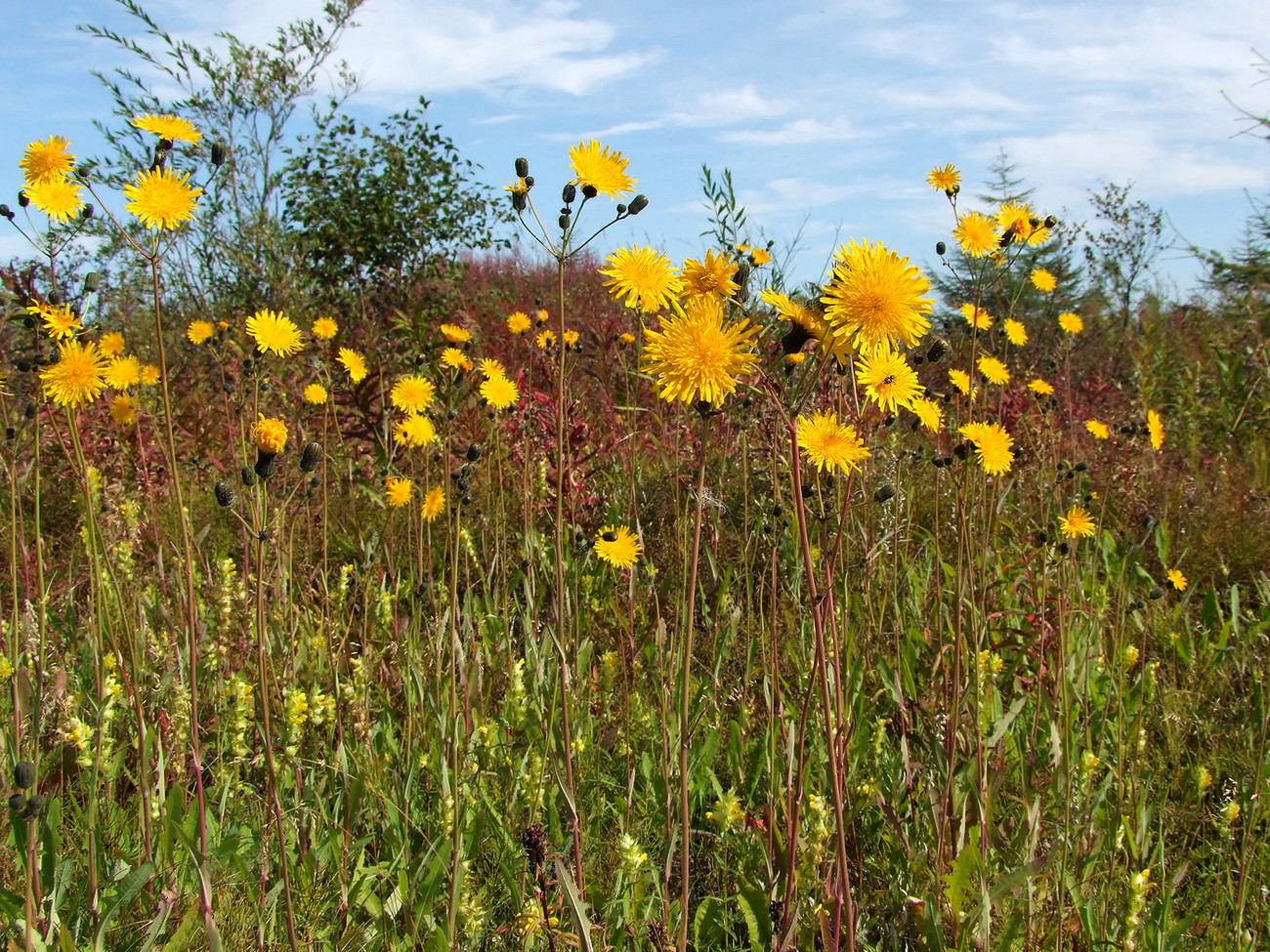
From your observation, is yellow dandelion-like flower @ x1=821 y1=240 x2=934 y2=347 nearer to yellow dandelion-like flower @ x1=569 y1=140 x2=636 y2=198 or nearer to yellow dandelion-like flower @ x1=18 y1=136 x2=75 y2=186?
yellow dandelion-like flower @ x1=569 y1=140 x2=636 y2=198

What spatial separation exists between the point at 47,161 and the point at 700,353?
139 centimetres

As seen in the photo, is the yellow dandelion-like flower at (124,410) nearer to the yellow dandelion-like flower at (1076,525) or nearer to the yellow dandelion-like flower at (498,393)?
the yellow dandelion-like flower at (498,393)

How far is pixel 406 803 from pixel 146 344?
222 inches

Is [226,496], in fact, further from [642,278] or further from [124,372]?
[124,372]

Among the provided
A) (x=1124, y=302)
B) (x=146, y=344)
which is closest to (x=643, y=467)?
(x=146, y=344)

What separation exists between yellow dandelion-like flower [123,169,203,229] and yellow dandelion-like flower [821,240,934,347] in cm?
103

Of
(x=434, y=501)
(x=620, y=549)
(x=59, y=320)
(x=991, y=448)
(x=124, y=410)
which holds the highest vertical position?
(x=59, y=320)

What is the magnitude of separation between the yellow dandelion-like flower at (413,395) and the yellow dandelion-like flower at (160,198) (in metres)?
1.17

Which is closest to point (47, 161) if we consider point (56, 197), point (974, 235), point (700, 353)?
point (56, 197)

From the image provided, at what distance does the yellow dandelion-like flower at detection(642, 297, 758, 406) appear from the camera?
99cm

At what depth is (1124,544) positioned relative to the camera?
10.2 feet

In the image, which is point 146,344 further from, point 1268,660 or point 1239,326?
point 1239,326

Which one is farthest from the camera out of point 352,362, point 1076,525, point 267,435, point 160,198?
point 352,362

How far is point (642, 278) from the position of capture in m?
1.22
